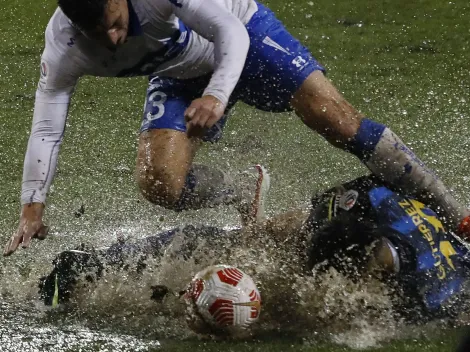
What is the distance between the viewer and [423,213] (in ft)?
12.0

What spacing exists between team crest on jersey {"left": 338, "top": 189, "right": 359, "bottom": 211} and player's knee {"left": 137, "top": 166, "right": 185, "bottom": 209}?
705 millimetres

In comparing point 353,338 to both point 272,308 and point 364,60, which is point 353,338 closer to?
point 272,308

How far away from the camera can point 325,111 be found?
12.6 feet

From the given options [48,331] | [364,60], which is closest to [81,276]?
[48,331]

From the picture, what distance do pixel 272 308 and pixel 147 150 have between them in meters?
0.88

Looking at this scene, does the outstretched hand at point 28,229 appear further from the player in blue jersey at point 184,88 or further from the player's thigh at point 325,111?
the player's thigh at point 325,111

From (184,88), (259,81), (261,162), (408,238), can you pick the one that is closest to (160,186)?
(184,88)

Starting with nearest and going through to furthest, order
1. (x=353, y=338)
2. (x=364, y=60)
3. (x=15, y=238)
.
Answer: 1. (x=353, y=338)
2. (x=15, y=238)
3. (x=364, y=60)

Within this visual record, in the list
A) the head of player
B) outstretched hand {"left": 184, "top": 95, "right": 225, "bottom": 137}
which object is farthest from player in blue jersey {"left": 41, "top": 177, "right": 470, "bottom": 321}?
the head of player

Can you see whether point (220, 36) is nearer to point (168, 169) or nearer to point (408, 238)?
point (168, 169)

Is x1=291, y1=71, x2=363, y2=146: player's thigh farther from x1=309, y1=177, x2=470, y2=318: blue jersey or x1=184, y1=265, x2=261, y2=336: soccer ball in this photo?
x1=184, y1=265, x2=261, y2=336: soccer ball

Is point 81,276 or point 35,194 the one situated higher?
point 35,194

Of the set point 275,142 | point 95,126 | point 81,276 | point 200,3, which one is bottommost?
point 95,126

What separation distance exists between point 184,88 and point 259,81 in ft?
1.09
